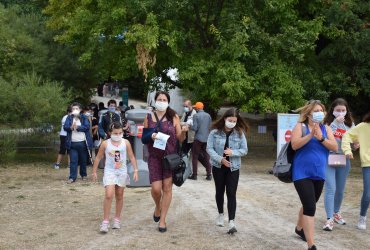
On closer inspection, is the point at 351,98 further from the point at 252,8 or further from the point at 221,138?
the point at 221,138

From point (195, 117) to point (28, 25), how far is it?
1603 centimetres

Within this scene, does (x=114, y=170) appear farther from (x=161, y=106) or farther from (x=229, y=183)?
(x=229, y=183)

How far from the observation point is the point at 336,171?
7.55 m

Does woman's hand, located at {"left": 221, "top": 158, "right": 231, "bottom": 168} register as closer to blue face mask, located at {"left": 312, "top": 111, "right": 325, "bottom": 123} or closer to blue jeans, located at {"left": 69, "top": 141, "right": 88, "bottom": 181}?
blue face mask, located at {"left": 312, "top": 111, "right": 325, "bottom": 123}

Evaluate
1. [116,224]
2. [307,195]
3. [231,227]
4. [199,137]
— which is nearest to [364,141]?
[307,195]

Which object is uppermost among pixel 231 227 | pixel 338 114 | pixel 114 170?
pixel 338 114

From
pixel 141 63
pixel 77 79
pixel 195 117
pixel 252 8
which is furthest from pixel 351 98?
pixel 77 79

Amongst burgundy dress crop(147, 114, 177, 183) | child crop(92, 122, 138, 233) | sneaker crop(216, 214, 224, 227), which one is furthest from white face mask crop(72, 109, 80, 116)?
sneaker crop(216, 214, 224, 227)

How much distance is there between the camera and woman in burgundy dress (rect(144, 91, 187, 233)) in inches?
277

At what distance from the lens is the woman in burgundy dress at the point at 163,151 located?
277 inches

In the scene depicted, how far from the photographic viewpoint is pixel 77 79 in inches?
A: 1013

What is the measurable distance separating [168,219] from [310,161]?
8.54 ft

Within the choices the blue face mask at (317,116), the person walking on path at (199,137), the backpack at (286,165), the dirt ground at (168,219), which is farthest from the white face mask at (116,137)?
the person walking on path at (199,137)

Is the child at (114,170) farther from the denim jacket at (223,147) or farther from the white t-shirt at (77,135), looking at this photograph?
the white t-shirt at (77,135)
